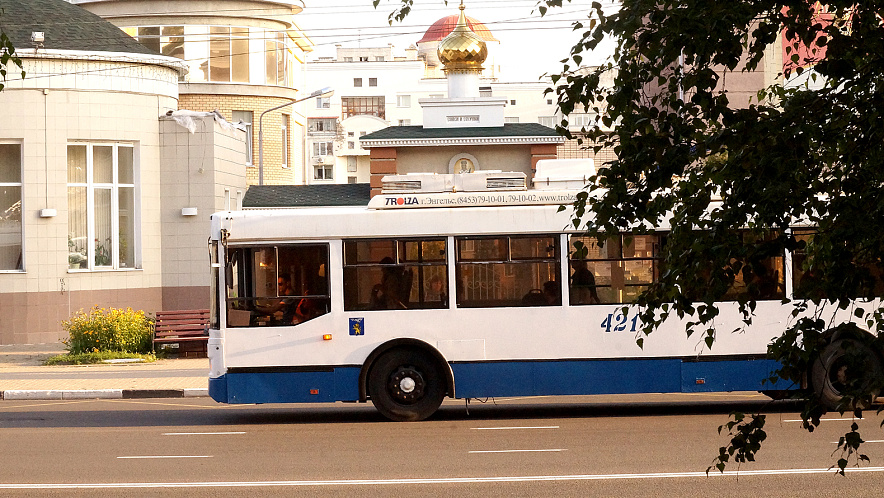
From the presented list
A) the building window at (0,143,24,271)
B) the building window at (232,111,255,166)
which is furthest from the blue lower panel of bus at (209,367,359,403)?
the building window at (232,111,255,166)

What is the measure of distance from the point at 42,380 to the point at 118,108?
8.80 meters

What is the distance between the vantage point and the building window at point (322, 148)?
9112 cm

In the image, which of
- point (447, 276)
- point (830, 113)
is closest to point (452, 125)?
point (447, 276)

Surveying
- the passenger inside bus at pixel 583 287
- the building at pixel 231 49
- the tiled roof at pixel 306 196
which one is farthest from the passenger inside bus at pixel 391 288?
the building at pixel 231 49

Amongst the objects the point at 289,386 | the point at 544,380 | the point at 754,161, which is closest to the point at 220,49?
the point at 289,386

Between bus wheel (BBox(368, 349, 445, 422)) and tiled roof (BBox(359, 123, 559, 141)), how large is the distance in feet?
57.9

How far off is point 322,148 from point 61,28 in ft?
212

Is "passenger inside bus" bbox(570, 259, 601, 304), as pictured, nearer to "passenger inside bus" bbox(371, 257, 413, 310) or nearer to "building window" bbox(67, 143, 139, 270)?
"passenger inside bus" bbox(371, 257, 413, 310)

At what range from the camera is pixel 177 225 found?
88.1 ft

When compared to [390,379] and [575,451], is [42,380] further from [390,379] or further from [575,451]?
[575,451]

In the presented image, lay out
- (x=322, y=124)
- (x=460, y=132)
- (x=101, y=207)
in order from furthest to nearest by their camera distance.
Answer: (x=322, y=124), (x=460, y=132), (x=101, y=207)

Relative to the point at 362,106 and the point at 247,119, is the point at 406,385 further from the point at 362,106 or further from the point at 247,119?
the point at 362,106

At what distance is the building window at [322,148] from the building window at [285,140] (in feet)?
142

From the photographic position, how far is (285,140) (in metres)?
47.8
